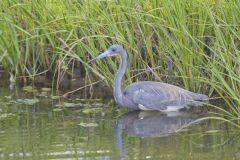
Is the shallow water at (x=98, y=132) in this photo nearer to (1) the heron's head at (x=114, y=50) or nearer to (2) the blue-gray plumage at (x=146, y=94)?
(2) the blue-gray plumage at (x=146, y=94)

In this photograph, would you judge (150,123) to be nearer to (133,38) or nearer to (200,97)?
(200,97)

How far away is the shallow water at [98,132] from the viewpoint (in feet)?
20.3

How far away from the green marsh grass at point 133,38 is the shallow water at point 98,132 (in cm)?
39

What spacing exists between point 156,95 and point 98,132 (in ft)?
4.20

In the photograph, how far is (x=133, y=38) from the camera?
27.1 ft

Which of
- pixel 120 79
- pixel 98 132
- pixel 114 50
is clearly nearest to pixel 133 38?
pixel 114 50

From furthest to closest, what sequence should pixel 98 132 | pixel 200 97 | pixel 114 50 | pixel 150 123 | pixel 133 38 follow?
pixel 133 38
pixel 114 50
pixel 200 97
pixel 150 123
pixel 98 132

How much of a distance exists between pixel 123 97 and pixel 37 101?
3.28 feet

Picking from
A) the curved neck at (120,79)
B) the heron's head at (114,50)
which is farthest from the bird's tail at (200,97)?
the heron's head at (114,50)

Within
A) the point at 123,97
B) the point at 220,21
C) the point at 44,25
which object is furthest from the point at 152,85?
the point at 44,25

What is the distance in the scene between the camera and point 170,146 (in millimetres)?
6406

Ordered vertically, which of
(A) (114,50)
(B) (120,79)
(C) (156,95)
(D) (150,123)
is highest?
(A) (114,50)

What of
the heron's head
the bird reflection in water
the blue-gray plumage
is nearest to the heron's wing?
the blue-gray plumage

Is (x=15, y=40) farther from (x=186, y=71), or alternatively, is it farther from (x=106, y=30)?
(x=186, y=71)
